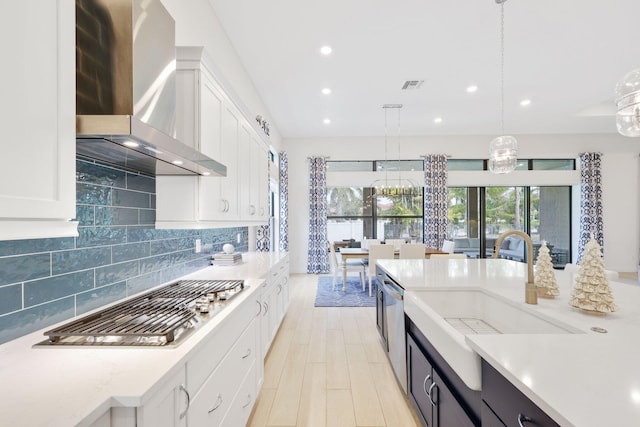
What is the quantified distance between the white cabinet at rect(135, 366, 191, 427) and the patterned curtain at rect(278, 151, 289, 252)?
5333 mm

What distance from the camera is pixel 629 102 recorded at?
2174 millimetres

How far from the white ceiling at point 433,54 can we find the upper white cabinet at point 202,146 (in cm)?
140

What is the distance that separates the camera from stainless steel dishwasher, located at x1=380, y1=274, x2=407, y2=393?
2.01 m

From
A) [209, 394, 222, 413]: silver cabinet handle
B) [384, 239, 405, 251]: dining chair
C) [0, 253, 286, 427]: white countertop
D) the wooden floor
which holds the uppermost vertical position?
[0, 253, 286, 427]: white countertop

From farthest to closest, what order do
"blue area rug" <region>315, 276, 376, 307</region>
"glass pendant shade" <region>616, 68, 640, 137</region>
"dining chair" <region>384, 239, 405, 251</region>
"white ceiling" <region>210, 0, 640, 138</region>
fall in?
"dining chair" <region>384, 239, 405, 251</region>, "blue area rug" <region>315, 276, 376, 307</region>, "white ceiling" <region>210, 0, 640, 138</region>, "glass pendant shade" <region>616, 68, 640, 137</region>

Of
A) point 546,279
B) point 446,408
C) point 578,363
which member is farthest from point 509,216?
point 578,363

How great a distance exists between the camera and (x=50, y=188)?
0.76 meters

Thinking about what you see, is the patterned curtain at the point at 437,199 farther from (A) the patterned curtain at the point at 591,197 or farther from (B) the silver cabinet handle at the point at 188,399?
(B) the silver cabinet handle at the point at 188,399

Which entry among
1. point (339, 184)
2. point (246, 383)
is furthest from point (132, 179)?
point (339, 184)

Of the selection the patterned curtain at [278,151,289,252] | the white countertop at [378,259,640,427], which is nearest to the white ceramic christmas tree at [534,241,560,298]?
the white countertop at [378,259,640,427]

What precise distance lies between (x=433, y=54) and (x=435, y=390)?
3.69 meters

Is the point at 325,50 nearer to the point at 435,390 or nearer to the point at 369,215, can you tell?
the point at 435,390

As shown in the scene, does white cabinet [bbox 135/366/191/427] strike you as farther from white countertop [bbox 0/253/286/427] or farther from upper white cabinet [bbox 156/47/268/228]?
upper white cabinet [bbox 156/47/268/228]

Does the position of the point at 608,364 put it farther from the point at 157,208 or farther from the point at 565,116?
the point at 565,116
